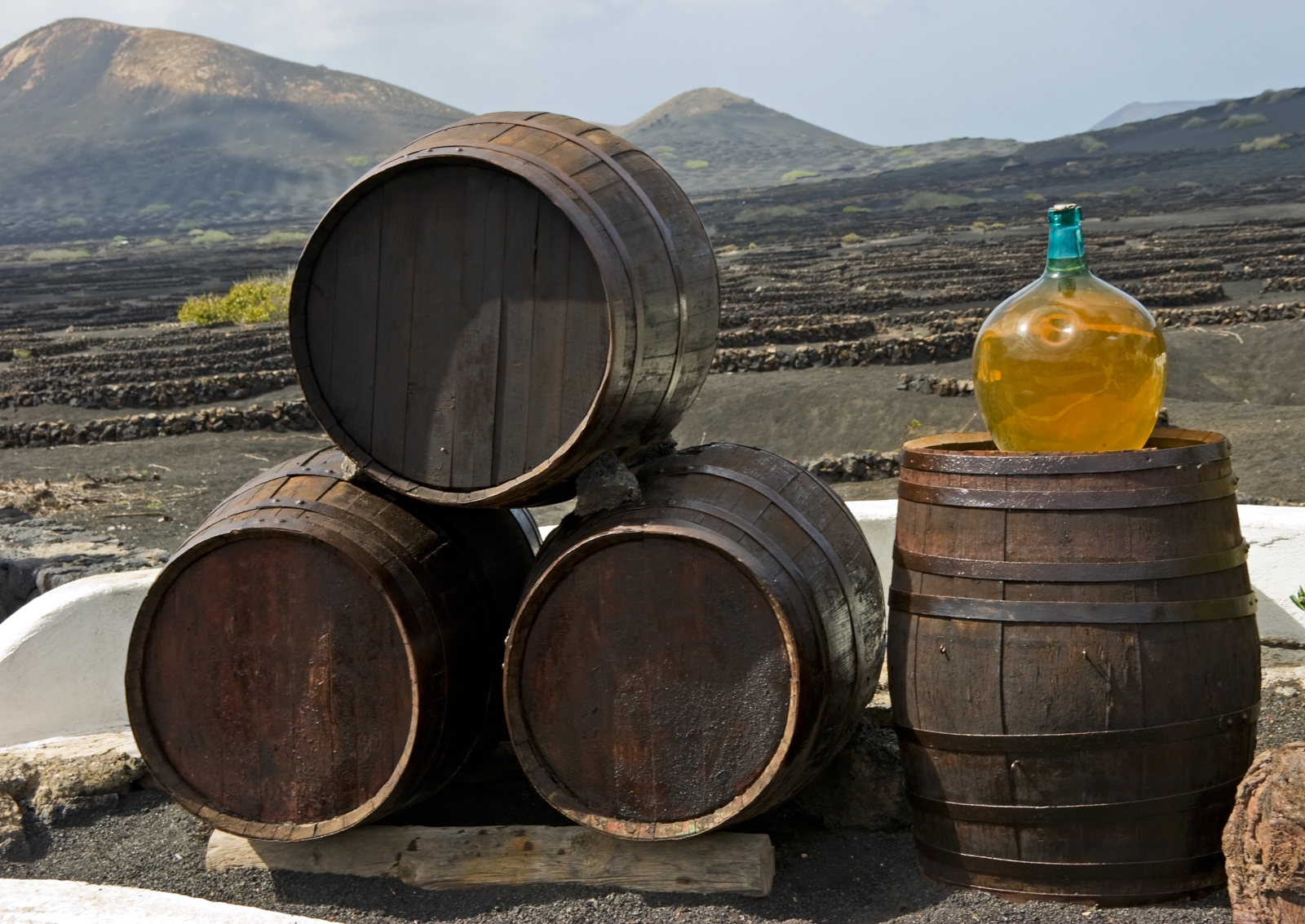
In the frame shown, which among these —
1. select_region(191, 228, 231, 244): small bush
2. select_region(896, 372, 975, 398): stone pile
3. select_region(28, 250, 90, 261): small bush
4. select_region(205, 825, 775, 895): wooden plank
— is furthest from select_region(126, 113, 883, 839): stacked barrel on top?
select_region(191, 228, 231, 244): small bush

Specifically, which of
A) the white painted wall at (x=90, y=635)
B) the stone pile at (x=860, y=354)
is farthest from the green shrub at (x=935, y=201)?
the white painted wall at (x=90, y=635)

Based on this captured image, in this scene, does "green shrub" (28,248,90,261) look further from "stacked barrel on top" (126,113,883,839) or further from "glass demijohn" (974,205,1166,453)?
"glass demijohn" (974,205,1166,453)

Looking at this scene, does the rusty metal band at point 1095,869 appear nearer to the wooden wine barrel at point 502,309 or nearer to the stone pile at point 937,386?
the wooden wine barrel at point 502,309

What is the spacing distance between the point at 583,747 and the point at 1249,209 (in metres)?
50.7

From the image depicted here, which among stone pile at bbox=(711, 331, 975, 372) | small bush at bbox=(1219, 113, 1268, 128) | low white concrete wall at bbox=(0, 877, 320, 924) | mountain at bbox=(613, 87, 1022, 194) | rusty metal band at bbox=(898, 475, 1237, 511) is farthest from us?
mountain at bbox=(613, 87, 1022, 194)

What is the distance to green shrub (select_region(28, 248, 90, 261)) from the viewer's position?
248 feet

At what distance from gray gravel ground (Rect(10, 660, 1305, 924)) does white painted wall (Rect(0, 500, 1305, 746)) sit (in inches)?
19.3

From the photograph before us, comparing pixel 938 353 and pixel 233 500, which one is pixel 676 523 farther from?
pixel 938 353

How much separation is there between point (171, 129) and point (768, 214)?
4451 inches

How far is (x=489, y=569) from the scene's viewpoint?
3.48m

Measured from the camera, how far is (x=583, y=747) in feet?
9.97

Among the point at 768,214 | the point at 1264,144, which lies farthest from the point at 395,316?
the point at 1264,144

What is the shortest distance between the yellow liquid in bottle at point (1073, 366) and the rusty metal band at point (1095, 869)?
959mm

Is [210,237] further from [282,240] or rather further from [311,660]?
[311,660]
